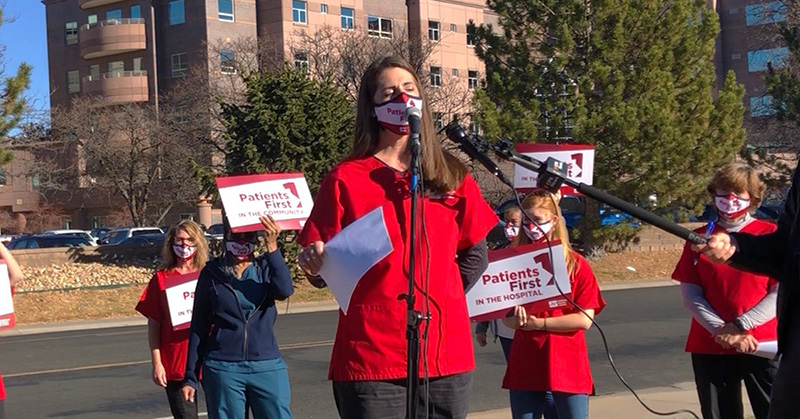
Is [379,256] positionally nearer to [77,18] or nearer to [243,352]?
[243,352]

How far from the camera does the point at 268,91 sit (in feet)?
72.7

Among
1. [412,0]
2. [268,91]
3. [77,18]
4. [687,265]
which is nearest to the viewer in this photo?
[687,265]

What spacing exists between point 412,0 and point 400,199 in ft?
177

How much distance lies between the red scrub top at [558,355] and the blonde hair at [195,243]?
7.51ft

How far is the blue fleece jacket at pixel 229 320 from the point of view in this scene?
18.4ft

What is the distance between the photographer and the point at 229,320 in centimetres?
562

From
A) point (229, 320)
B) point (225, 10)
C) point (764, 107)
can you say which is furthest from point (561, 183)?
point (225, 10)

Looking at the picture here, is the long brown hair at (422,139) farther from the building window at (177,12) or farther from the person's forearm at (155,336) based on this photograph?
the building window at (177,12)

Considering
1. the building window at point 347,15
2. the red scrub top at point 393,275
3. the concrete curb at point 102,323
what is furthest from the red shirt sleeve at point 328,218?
the building window at point 347,15

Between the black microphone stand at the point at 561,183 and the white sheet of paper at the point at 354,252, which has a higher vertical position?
the black microphone stand at the point at 561,183

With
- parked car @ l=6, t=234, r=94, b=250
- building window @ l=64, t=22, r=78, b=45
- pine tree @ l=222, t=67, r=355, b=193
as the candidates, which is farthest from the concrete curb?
building window @ l=64, t=22, r=78, b=45

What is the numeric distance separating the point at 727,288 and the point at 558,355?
1036 mm

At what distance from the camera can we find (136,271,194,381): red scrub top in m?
6.08

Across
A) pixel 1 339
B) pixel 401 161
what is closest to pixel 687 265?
pixel 401 161
